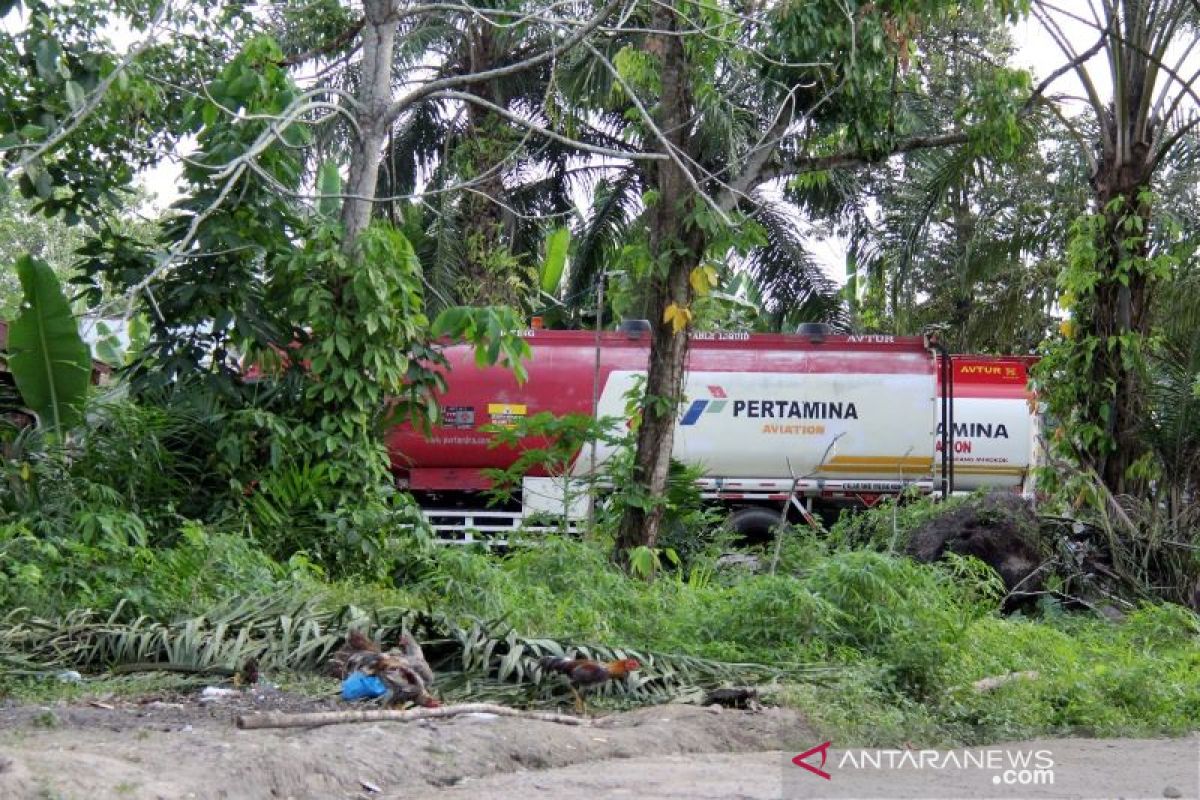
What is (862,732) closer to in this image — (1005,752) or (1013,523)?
(1005,752)

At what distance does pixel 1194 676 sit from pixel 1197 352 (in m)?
4.27

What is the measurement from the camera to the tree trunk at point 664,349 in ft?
34.6

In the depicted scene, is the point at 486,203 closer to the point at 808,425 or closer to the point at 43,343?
the point at 808,425

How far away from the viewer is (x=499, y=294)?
16531 mm

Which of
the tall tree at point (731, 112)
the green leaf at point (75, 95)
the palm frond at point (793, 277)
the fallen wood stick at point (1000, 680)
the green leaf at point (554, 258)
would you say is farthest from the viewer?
the palm frond at point (793, 277)

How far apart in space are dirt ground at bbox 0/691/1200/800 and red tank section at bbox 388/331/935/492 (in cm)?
975

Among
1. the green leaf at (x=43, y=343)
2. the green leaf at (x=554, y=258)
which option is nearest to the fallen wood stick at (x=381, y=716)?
the green leaf at (x=43, y=343)

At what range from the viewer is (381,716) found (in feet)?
18.5

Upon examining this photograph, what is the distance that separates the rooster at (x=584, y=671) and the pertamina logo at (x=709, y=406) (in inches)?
385

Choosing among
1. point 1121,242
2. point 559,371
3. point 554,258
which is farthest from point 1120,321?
point 554,258

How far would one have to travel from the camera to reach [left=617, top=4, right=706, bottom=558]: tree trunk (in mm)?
10547

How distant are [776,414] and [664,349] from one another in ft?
19.4

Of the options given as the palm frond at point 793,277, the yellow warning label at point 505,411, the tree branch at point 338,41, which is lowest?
the yellow warning label at point 505,411

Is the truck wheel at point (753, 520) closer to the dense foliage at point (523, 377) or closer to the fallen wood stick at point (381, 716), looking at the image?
the dense foliage at point (523, 377)
